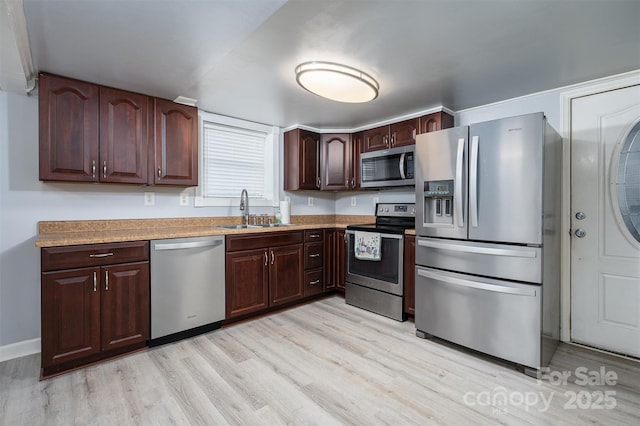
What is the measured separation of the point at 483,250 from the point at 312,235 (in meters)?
1.87

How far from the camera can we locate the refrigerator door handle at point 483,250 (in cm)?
205

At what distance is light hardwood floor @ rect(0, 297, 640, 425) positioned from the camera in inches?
65.1

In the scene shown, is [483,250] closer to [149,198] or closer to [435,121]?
[435,121]

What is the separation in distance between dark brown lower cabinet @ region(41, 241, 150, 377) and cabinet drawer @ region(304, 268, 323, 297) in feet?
5.40

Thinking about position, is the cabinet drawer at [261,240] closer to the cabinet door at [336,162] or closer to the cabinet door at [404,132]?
the cabinet door at [336,162]

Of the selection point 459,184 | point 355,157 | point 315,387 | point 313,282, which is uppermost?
point 355,157

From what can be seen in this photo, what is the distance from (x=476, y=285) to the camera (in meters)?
2.25

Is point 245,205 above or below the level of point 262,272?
above

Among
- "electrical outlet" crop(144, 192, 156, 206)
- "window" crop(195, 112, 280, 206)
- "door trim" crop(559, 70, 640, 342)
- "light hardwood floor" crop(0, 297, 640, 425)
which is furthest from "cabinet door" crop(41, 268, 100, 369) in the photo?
"door trim" crop(559, 70, 640, 342)

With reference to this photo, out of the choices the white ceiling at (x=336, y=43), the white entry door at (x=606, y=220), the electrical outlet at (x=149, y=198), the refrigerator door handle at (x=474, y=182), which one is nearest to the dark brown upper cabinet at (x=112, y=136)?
the white ceiling at (x=336, y=43)

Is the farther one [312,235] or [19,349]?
[312,235]

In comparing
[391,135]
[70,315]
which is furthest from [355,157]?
[70,315]

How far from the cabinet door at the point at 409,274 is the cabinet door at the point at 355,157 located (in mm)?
1207

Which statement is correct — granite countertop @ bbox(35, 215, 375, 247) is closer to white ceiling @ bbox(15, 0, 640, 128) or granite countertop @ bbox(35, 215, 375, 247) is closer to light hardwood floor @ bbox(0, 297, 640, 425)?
light hardwood floor @ bbox(0, 297, 640, 425)
